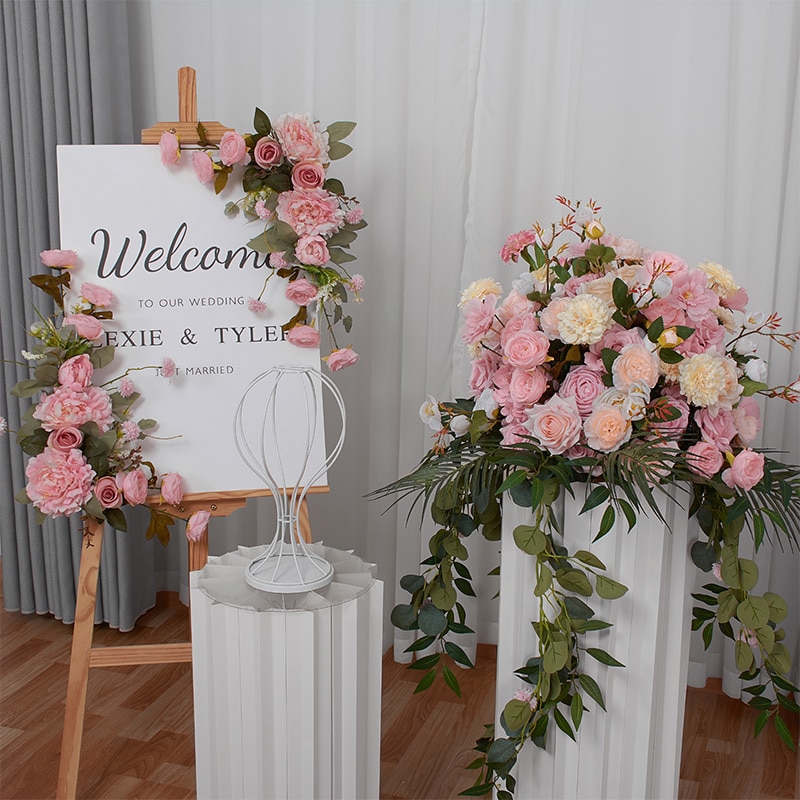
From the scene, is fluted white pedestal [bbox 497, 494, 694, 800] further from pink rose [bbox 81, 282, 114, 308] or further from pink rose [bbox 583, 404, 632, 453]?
pink rose [bbox 81, 282, 114, 308]

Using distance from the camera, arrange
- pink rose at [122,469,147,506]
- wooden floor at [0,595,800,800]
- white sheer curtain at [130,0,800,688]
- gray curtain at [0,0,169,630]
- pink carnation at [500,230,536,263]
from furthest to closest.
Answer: gray curtain at [0,0,169,630]
white sheer curtain at [130,0,800,688]
wooden floor at [0,595,800,800]
pink rose at [122,469,147,506]
pink carnation at [500,230,536,263]

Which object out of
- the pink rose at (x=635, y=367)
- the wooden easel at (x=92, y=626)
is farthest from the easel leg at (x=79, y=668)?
the pink rose at (x=635, y=367)

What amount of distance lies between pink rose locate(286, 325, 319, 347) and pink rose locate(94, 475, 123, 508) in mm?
459

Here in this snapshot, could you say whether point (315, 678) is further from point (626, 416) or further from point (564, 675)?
point (626, 416)

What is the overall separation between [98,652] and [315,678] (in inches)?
23.1

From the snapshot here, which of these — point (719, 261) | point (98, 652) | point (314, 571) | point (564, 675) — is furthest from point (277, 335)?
point (719, 261)

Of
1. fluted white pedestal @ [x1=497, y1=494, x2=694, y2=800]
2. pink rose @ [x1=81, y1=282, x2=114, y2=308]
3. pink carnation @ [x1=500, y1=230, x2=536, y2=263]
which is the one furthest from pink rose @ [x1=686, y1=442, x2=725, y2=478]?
pink rose @ [x1=81, y1=282, x2=114, y2=308]

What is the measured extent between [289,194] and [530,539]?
870mm

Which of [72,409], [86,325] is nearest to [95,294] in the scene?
[86,325]

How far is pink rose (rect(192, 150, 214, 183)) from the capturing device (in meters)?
1.72

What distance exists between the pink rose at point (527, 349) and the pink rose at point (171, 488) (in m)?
0.75

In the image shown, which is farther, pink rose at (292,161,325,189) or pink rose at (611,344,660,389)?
pink rose at (292,161,325,189)

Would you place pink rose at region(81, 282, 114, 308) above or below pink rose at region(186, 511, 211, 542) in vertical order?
above

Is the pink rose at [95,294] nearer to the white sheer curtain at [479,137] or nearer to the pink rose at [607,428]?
the white sheer curtain at [479,137]
